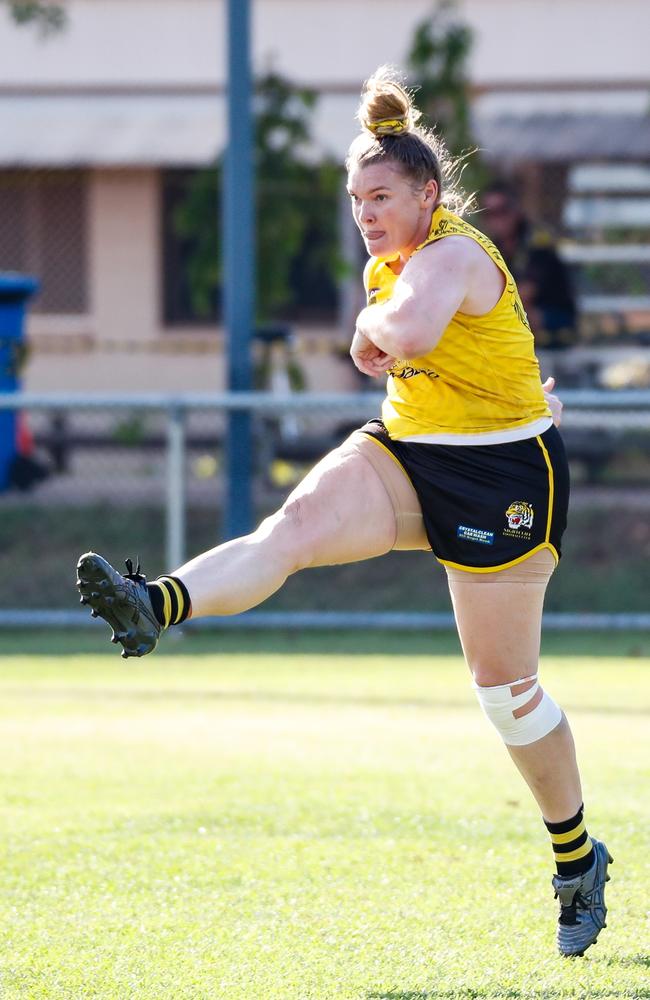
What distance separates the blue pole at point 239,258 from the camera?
1020cm

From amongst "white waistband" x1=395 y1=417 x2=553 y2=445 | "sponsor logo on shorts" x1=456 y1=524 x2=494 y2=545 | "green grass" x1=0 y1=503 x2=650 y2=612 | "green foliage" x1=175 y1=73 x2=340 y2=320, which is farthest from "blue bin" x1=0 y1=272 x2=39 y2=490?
"sponsor logo on shorts" x1=456 y1=524 x2=494 y2=545

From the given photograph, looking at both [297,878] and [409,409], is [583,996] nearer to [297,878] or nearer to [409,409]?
[297,878]

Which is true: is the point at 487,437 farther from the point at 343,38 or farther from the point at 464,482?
the point at 343,38

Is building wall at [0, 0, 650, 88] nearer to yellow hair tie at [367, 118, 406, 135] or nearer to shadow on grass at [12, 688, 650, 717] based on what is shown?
shadow on grass at [12, 688, 650, 717]

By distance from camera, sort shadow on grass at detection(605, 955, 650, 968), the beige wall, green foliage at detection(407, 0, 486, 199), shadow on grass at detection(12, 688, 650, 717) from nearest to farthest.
Answer: shadow on grass at detection(605, 955, 650, 968) → shadow on grass at detection(12, 688, 650, 717) → green foliage at detection(407, 0, 486, 199) → the beige wall

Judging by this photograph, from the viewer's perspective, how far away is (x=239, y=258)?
10375 mm

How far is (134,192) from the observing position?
19.6 metres

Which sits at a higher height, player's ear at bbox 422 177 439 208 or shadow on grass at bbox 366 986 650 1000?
player's ear at bbox 422 177 439 208

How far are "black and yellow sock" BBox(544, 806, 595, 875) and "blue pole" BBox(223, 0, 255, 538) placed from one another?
6132 millimetres

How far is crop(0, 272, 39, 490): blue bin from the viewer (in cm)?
1293

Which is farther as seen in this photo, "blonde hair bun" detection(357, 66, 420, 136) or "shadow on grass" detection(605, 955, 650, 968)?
"blonde hair bun" detection(357, 66, 420, 136)

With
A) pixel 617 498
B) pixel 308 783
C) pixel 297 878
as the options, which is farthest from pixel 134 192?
pixel 297 878

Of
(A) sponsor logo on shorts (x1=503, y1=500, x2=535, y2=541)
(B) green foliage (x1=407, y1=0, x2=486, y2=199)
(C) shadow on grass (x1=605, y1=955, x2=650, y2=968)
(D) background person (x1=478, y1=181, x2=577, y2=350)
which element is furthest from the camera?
(B) green foliage (x1=407, y1=0, x2=486, y2=199)

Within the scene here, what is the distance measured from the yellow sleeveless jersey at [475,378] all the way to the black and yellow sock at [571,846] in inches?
38.5
